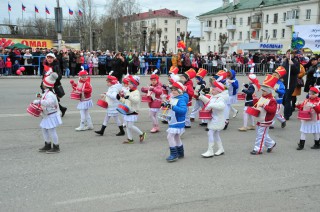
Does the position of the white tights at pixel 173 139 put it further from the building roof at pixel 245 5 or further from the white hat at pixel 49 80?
the building roof at pixel 245 5

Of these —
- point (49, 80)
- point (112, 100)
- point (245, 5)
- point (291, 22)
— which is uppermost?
point (245, 5)

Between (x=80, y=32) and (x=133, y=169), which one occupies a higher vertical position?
(x=80, y=32)

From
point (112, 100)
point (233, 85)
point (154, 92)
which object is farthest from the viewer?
point (233, 85)

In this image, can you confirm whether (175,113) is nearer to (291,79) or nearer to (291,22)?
(291,79)

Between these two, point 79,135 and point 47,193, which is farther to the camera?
point 79,135

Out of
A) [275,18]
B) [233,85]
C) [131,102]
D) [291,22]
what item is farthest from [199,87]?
[275,18]

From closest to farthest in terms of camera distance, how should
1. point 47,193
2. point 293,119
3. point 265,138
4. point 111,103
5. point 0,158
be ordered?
point 47,193 → point 0,158 → point 265,138 → point 111,103 → point 293,119

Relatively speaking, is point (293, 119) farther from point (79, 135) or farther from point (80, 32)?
→ point (80, 32)

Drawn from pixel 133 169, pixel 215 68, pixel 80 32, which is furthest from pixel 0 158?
pixel 80 32

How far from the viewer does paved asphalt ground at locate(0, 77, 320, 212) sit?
4.42 meters

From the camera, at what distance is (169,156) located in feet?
20.4

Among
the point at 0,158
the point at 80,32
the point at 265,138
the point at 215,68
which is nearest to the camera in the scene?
the point at 0,158

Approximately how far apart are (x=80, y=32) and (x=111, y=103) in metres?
55.0

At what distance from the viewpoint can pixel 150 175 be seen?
5414 mm
